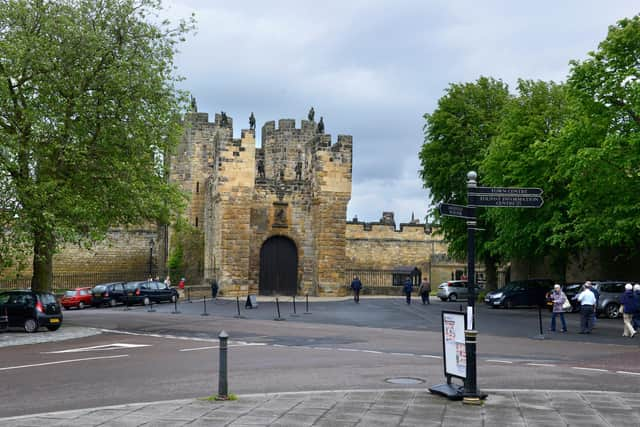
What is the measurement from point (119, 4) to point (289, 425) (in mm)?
19062

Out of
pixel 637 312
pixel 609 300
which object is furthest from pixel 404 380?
pixel 609 300

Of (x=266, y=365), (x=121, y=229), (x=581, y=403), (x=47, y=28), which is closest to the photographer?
(x=581, y=403)

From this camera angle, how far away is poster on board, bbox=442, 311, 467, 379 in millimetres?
9977

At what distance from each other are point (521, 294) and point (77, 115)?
2309cm

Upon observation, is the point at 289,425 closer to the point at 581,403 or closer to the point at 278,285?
the point at 581,403

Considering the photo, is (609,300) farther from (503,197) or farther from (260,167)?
(260,167)

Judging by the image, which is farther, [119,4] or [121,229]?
[121,229]

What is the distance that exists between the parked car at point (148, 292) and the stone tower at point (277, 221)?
3326mm

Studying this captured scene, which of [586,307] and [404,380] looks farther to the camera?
[586,307]

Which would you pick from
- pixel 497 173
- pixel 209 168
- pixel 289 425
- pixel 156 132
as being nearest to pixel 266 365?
pixel 289 425

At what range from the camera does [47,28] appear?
2159cm

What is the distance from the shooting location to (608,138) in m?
25.8

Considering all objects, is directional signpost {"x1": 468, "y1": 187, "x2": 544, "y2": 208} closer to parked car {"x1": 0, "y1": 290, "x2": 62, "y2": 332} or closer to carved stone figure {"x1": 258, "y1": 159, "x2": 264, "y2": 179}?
parked car {"x1": 0, "y1": 290, "x2": 62, "y2": 332}

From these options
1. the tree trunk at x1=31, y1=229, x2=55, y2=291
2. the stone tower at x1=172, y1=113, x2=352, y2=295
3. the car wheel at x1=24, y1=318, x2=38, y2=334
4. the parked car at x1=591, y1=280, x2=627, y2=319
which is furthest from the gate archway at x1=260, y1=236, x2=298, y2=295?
the car wheel at x1=24, y1=318, x2=38, y2=334
